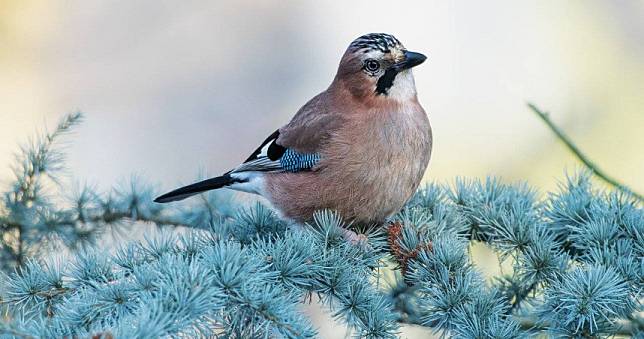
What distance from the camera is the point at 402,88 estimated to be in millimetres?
3641

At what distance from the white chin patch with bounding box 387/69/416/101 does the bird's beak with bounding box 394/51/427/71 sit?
7cm

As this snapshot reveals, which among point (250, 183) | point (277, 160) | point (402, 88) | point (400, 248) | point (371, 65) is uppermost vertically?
point (371, 65)

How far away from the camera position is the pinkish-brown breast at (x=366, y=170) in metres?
3.35

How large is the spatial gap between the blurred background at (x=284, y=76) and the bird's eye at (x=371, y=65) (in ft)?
6.22

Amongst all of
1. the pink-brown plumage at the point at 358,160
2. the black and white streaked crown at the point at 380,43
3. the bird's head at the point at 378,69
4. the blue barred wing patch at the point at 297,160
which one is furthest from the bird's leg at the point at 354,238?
the black and white streaked crown at the point at 380,43

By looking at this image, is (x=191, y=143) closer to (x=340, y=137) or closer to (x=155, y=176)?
(x=155, y=176)

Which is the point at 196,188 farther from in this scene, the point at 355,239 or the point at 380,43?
the point at 380,43

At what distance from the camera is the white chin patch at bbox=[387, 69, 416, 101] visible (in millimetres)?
3629

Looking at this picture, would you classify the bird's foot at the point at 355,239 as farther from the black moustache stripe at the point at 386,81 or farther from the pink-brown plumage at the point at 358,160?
the black moustache stripe at the point at 386,81

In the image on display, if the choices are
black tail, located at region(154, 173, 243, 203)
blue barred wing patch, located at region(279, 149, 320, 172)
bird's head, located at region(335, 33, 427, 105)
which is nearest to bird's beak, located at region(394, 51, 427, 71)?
bird's head, located at region(335, 33, 427, 105)

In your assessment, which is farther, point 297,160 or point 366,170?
point 297,160

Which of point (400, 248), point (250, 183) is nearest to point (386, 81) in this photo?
point (250, 183)

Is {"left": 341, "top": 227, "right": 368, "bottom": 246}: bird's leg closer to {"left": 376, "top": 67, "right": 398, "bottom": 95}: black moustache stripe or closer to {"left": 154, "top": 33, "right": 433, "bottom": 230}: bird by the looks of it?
{"left": 154, "top": 33, "right": 433, "bottom": 230}: bird

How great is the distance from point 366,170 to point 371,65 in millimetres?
558
